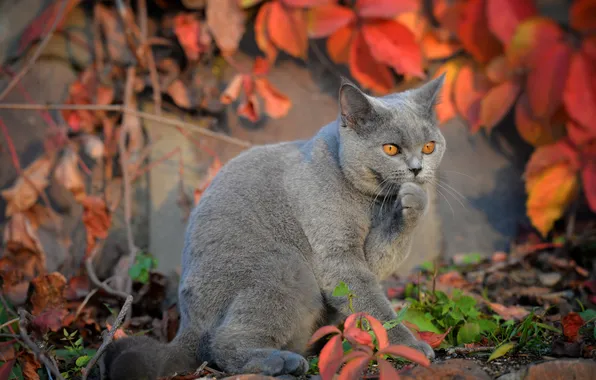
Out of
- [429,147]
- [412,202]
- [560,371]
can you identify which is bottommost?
[560,371]

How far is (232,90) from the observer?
10.1ft

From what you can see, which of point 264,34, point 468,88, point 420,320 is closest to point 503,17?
point 468,88

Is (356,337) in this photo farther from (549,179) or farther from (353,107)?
(549,179)

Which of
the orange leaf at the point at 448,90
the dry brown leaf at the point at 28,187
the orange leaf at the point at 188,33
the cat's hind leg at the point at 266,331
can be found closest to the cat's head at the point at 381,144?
the cat's hind leg at the point at 266,331

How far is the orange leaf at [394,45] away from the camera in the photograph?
3016mm

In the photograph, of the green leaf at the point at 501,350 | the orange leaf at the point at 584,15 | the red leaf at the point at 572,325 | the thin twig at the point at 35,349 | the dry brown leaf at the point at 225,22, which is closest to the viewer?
the thin twig at the point at 35,349

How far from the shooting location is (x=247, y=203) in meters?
1.99

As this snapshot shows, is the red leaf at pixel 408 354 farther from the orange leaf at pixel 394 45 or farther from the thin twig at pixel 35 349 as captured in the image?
the orange leaf at pixel 394 45

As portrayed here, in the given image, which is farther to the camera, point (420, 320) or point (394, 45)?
point (394, 45)

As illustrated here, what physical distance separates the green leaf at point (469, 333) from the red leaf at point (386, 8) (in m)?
1.71

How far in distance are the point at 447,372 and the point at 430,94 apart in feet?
3.40

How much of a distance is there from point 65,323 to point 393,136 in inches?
55.4

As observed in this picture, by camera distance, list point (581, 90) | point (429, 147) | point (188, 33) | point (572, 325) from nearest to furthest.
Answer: point (572, 325) < point (429, 147) < point (581, 90) < point (188, 33)

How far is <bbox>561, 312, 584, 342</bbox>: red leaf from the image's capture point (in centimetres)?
A: 175
